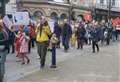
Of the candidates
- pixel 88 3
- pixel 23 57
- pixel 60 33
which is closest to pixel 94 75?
pixel 23 57

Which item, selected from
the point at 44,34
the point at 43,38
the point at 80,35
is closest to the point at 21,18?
the point at 44,34

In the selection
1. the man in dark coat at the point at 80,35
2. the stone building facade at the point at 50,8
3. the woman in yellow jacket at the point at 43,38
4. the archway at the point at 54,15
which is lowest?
A: the archway at the point at 54,15

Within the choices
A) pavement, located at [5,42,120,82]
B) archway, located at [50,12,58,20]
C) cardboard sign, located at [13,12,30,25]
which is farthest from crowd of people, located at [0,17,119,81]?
archway, located at [50,12,58,20]

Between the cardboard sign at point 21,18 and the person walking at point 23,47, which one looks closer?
the person walking at point 23,47

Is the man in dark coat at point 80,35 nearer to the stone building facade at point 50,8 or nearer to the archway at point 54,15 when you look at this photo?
the stone building facade at point 50,8

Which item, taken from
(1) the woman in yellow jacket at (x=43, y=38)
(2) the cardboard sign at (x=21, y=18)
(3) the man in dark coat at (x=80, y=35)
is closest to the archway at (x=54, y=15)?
(3) the man in dark coat at (x=80, y=35)

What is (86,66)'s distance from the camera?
19.6 metres

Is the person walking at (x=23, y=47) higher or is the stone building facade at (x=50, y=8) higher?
the person walking at (x=23, y=47)

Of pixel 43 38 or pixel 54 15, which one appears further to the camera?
pixel 54 15

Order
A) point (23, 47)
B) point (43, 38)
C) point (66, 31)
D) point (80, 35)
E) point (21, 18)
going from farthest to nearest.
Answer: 1. point (80, 35)
2. point (66, 31)
3. point (21, 18)
4. point (23, 47)
5. point (43, 38)

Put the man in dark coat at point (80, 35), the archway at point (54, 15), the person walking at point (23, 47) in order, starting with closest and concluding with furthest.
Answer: the person walking at point (23, 47) < the man in dark coat at point (80, 35) < the archway at point (54, 15)

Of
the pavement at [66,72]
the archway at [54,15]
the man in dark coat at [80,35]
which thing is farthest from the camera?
the archway at [54,15]

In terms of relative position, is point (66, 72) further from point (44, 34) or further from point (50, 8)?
point (50, 8)

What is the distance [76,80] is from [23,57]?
5.01 metres
